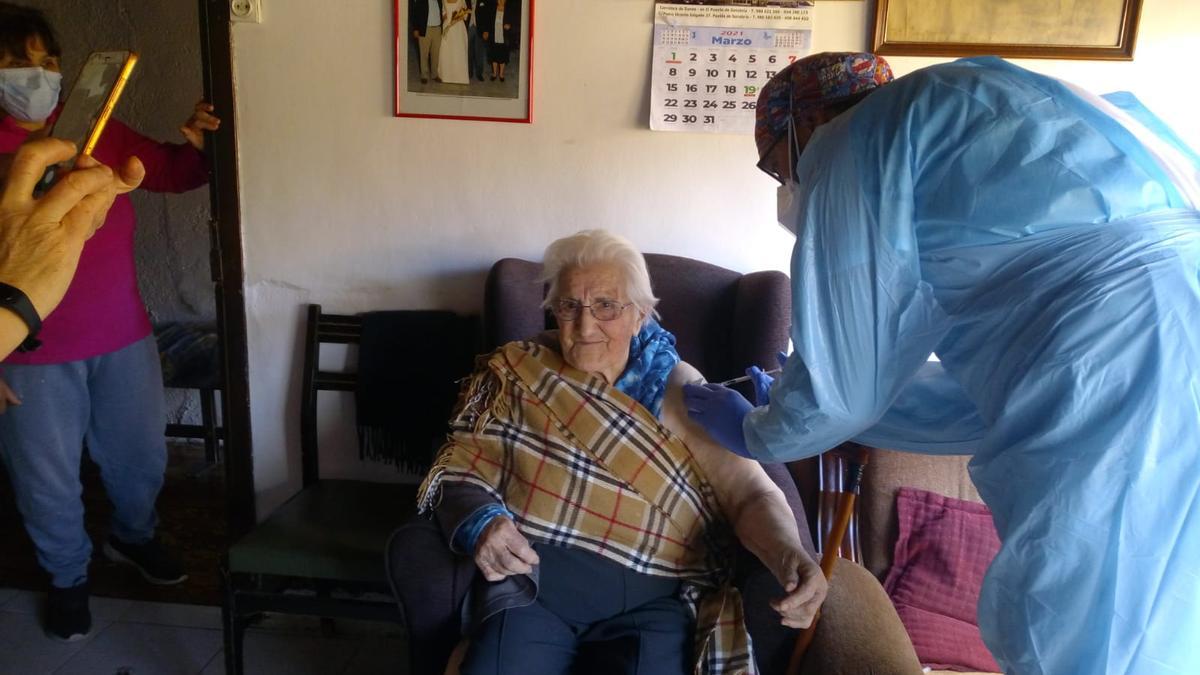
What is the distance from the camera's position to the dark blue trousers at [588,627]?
1.38 meters

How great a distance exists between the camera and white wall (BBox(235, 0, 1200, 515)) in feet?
6.41

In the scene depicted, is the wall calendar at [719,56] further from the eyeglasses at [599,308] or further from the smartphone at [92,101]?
the smartphone at [92,101]

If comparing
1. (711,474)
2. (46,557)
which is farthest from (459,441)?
(46,557)

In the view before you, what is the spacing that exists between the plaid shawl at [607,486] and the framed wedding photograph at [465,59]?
31.7 inches

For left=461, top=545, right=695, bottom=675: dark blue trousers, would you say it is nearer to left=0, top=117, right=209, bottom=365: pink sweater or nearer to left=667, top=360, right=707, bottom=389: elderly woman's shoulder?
left=667, top=360, right=707, bottom=389: elderly woman's shoulder

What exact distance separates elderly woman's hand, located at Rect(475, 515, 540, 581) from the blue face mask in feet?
4.81

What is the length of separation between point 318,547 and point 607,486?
753 mm

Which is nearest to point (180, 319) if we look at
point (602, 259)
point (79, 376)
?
point (79, 376)

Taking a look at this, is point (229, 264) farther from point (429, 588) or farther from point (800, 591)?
point (800, 591)

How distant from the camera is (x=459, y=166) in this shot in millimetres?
2051

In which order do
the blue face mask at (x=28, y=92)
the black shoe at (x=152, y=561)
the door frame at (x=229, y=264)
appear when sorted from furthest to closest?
the black shoe at (x=152, y=561)
the door frame at (x=229, y=264)
the blue face mask at (x=28, y=92)

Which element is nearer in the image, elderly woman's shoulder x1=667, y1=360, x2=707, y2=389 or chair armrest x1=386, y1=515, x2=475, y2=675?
chair armrest x1=386, y1=515, x2=475, y2=675

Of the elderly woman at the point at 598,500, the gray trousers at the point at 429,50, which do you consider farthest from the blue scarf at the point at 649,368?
the gray trousers at the point at 429,50

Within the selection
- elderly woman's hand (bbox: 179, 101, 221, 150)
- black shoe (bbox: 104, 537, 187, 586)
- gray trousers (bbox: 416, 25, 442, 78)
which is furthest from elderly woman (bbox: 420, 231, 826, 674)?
black shoe (bbox: 104, 537, 187, 586)
